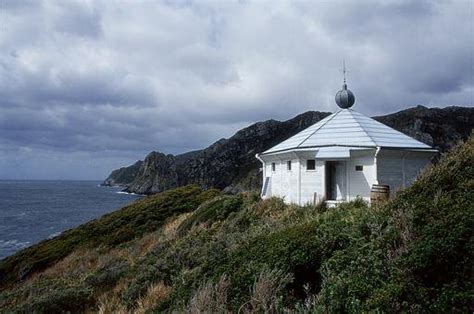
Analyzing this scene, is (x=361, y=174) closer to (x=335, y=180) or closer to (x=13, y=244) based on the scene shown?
(x=335, y=180)

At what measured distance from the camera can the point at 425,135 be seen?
258ft

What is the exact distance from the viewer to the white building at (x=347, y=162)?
1652cm

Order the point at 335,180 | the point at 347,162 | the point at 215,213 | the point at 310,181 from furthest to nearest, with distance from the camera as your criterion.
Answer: the point at 215,213, the point at 335,180, the point at 310,181, the point at 347,162

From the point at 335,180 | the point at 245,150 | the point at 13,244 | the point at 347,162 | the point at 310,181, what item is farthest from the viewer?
the point at 245,150

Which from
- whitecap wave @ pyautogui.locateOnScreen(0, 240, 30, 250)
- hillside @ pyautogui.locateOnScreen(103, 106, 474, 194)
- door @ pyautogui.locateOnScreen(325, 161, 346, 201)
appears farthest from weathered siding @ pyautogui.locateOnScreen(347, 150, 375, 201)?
hillside @ pyautogui.locateOnScreen(103, 106, 474, 194)

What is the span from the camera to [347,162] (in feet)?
56.1

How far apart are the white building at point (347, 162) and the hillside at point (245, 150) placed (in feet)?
215

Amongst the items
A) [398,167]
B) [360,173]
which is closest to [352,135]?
[360,173]

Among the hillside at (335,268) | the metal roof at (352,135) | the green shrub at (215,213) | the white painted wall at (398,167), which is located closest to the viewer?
the hillside at (335,268)

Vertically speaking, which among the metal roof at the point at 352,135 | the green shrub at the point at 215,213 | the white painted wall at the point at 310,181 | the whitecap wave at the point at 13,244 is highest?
the metal roof at the point at 352,135

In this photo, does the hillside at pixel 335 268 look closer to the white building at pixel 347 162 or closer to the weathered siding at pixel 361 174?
the white building at pixel 347 162

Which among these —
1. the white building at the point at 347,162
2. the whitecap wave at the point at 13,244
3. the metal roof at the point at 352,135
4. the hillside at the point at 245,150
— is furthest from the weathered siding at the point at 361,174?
the hillside at the point at 245,150

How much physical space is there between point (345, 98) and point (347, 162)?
16.5ft

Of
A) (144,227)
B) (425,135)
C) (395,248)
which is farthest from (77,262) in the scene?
(425,135)
